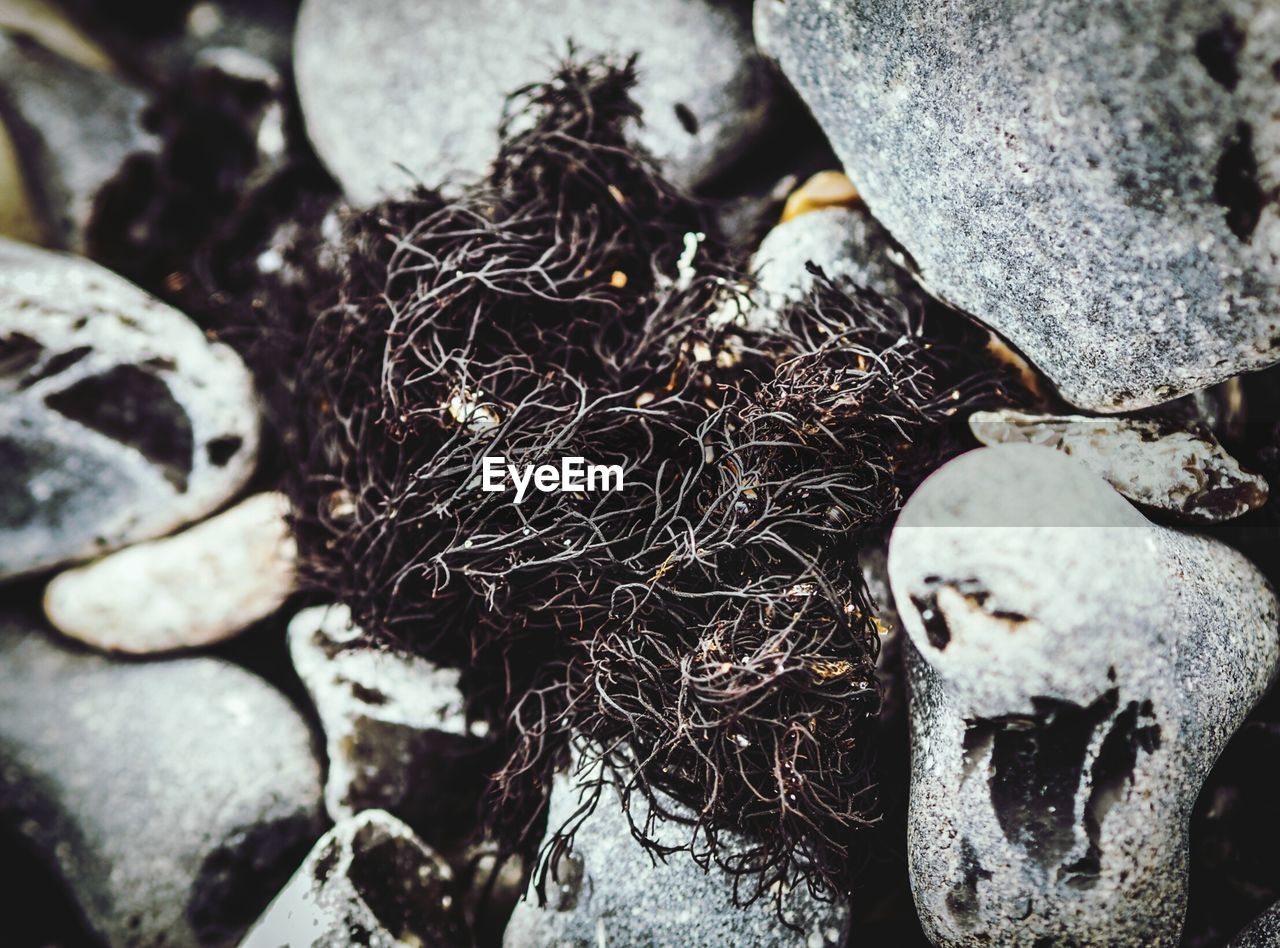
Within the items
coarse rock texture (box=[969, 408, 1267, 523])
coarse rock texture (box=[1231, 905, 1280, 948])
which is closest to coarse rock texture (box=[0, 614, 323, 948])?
coarse rock texture (box=[969, 408, 1267, 523])

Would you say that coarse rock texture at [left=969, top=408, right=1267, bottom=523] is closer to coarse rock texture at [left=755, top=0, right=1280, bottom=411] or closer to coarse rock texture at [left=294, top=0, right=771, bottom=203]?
coarse rock texture at [left=755, top=0, right=1280, bottom=411]

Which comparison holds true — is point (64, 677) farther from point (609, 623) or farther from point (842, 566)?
point (842, 566)

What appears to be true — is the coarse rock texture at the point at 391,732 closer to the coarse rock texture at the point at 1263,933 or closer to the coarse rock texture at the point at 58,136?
the coarse rock texture at the point at 58,136

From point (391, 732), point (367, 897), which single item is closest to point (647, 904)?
point (367, 897)

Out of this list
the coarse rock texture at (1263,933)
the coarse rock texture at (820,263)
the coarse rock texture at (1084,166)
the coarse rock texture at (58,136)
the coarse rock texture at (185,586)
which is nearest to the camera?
the coarse rock texture at (1084,166)

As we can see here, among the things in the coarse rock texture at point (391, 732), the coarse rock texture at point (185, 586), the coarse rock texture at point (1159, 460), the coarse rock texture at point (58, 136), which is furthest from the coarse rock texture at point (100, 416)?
the coarse rock texture at point (1159, 460)

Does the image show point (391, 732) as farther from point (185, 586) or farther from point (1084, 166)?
point (1084, 166)
